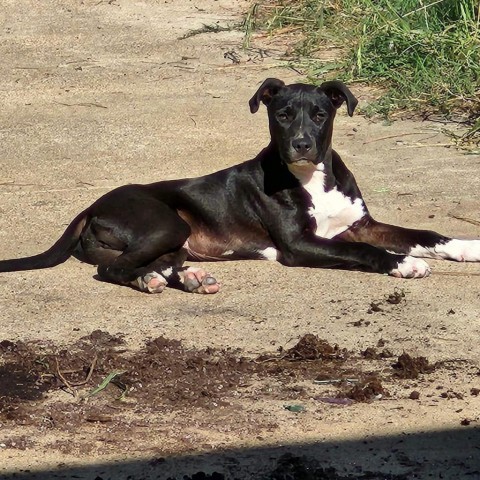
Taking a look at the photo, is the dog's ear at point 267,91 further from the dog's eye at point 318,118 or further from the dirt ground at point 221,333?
the dirt ground at point 221,333

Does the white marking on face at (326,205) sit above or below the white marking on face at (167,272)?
above

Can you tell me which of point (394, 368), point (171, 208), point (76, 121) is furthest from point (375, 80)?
point (394, 368)

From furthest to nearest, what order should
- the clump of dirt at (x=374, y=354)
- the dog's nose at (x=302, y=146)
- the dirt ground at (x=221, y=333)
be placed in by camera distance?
the dog's nose at (x=302, y=146), the clump of dirt at (x=374, y=354), the dirt ground at (x=221, y=333)

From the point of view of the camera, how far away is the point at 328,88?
25.9ft

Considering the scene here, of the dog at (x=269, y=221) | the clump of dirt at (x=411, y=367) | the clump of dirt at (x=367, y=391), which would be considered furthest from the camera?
the dog at (x=269, y=221)

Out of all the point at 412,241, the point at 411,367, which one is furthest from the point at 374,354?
the point at 412,241

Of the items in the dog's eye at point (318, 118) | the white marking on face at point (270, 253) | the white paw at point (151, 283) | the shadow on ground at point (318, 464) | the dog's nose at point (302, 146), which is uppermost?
the dog's eye at point (318, 118)

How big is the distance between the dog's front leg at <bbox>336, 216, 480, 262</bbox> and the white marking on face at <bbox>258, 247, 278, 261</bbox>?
1.52 feet

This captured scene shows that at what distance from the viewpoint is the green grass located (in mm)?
10320

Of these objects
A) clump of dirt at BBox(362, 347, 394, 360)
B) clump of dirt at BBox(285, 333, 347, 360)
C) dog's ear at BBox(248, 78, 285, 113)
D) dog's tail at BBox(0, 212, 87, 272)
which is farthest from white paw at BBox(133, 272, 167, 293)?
clump of dirt at BBox(362, 347, 394, 360)

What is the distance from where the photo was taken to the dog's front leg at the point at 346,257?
23.6 ft

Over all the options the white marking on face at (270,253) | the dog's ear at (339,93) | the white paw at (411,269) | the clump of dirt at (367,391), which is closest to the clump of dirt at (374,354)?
the clump of dirt at (367,391)

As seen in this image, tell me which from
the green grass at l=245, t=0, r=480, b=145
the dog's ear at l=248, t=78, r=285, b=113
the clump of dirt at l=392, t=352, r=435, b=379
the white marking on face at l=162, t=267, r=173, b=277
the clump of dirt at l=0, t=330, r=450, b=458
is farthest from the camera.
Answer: the green grass at l=245, t=0, r=480, b=145

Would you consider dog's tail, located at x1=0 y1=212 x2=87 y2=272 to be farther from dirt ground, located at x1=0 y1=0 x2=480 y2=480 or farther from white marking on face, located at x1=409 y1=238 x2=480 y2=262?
white marking on face, located at x1=409 y1=238 x2=480 y2=262
